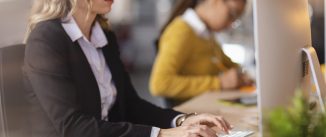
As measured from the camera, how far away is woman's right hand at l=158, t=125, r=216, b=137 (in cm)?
172

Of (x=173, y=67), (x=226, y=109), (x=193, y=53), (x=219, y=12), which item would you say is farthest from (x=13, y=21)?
(x=219, y=12)

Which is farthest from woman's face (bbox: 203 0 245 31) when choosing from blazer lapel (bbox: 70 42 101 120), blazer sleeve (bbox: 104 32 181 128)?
blazer lapel (bbox: 70 42 101 120)

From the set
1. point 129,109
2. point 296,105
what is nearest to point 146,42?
point 129,109

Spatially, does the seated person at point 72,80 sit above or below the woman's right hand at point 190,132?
above

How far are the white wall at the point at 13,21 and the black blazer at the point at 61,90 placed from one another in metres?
0.04

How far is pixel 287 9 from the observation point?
1.62 meters

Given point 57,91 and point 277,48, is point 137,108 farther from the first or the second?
point 277,48

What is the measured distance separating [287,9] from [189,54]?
146cm

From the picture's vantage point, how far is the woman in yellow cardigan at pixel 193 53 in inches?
117

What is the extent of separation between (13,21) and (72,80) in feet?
0.76

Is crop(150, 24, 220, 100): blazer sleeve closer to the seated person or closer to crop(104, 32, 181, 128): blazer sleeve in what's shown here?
crop(104, 32, 181, 128): blazer sleeve

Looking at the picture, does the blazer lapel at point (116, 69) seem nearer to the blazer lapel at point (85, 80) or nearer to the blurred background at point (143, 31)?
the blazer lapel at point (85, 80)

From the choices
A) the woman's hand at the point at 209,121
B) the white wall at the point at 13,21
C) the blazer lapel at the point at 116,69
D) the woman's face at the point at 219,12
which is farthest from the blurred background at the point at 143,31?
the woman's hand at the point at 209,121

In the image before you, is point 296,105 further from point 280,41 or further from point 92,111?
point 92,111
